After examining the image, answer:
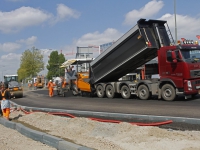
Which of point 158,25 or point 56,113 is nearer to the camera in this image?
point 56,113

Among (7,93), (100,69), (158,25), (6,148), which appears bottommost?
(6,148)

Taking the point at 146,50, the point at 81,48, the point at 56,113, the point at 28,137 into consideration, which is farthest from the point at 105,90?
the point at 81,48

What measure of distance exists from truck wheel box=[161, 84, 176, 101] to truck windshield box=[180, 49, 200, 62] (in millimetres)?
1690

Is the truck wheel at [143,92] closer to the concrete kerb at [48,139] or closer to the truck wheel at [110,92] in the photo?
the truck wheel at [110,92]

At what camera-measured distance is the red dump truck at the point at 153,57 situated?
14.9 metres

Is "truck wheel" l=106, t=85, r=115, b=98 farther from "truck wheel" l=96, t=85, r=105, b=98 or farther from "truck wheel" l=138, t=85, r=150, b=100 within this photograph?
"truck wheel" l=138, t=85, r=150, b=100

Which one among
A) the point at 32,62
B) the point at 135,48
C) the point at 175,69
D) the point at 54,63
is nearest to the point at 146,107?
the point at 175,69

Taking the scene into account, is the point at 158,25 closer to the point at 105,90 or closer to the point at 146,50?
the point at 146,50

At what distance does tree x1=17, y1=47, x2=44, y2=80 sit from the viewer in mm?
62875

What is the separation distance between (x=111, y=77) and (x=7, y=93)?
8502mm

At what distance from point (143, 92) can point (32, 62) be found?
49.4 m

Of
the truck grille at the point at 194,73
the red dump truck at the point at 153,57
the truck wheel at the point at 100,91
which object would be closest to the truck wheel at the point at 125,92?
the red dump truck at the point at 153,57

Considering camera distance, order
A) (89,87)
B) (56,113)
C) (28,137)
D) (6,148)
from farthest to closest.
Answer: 1. (89,87)
2. (56,113)
3. (28,137)
4. (6,148)

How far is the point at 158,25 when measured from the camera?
16250 millimetres
